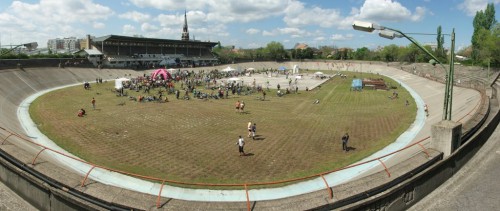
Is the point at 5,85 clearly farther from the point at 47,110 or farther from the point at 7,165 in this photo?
the point at 7,165

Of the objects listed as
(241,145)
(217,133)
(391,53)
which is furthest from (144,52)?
(391,53)

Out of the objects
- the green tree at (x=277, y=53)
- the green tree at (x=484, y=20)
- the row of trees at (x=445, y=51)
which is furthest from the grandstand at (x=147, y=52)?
the green tree at (x=484, y=20)

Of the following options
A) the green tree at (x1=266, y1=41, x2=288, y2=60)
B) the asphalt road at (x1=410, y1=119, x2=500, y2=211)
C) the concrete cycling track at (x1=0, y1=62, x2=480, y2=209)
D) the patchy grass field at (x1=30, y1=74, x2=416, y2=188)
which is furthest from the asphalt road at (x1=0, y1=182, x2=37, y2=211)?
the green tree at (x1=266, y1=41, x2=288, y2=60)

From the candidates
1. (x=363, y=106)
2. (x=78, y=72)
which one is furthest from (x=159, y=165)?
(x=78, y=72)

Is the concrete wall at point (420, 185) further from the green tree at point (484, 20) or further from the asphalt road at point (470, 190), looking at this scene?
the green tree at point (484, 20)

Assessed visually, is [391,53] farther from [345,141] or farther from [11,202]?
[11,202]

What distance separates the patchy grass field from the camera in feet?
55.8

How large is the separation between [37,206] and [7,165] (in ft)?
5.48

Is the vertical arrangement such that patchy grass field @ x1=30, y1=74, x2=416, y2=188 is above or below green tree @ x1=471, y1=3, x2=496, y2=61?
below

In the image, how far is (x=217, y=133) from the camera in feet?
78.9

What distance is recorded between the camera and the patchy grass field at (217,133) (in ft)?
55.8

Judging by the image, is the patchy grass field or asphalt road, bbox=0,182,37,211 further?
the patchy grass field

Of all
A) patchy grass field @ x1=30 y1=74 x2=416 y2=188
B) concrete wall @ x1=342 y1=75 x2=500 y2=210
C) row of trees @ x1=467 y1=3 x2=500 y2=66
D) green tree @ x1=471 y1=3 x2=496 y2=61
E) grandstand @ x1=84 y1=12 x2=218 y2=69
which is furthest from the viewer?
green tree @ x1=471 y1=3 x2=496 y2=61

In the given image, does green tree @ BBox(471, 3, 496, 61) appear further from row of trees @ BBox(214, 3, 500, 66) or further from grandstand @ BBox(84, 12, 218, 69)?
grandstand @ BBox(84, 12, 218, 69)
